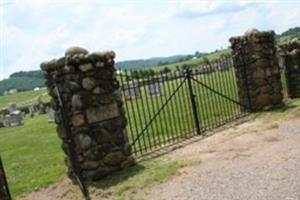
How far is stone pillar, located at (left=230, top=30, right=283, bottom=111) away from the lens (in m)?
14.9

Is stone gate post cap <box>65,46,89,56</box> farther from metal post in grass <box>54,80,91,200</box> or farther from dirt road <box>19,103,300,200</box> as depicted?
dirt road <box>19,103,300,200</box>

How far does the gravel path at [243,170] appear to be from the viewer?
23.8 ft

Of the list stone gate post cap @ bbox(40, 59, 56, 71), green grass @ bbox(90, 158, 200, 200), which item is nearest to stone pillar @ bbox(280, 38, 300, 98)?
green grass @ bbox(90, 158, 200, 200)

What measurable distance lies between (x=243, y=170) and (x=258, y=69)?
7039 millimetres

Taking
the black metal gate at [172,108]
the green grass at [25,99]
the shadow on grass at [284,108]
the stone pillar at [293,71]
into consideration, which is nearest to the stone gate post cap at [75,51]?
the black metal gate at [172,108]

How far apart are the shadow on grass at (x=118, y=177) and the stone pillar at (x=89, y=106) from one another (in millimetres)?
144

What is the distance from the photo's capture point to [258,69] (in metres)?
15.1

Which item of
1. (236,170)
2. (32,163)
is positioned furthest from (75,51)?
(32,163)

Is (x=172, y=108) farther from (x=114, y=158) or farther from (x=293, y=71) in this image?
(x=114, y=158)

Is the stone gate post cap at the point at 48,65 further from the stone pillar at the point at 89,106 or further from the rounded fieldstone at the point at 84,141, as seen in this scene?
the rounded fieldstone at the point at 84,141

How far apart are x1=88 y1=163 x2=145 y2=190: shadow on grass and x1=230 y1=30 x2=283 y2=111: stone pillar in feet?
19.1

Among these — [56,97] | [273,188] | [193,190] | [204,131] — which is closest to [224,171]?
[193,190]

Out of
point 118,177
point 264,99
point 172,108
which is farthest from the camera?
point 264,99

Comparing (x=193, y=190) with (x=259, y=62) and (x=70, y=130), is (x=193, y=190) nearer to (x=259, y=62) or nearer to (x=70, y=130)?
(x=70, y=130)
